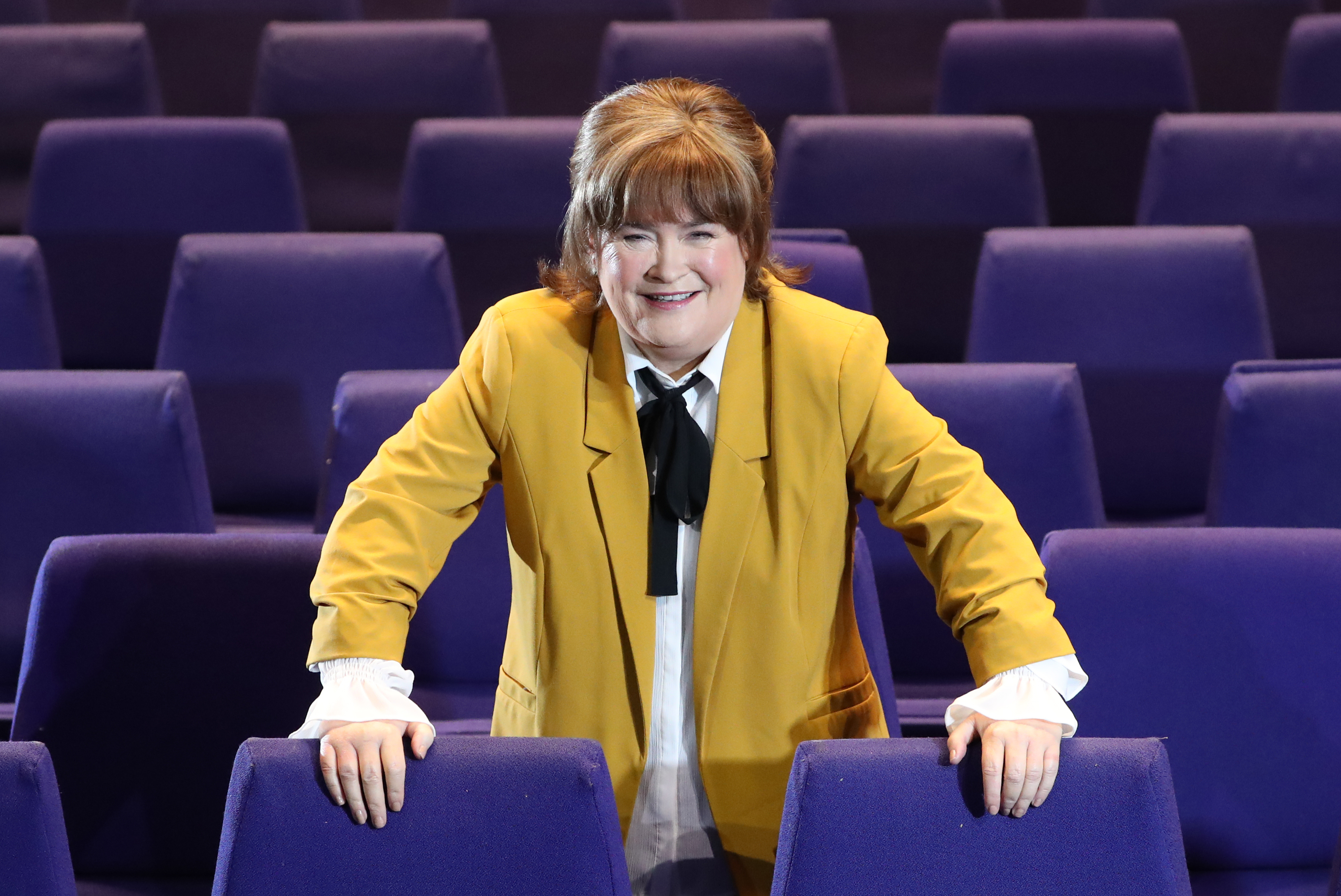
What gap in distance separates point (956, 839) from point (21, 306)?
158 centimetres

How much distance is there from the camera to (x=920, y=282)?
232cm

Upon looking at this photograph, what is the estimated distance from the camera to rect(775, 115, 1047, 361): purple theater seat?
2305mm

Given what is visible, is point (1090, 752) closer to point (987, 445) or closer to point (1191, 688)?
point (1191, 688)

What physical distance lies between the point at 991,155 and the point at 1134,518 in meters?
0.64

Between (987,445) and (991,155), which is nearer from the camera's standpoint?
(987,445)

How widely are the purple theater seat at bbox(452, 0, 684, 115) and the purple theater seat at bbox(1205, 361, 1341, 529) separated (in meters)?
1.75

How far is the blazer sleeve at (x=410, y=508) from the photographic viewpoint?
1000 mm

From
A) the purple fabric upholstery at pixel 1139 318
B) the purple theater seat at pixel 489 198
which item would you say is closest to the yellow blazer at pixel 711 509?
the purple fabric upholstery at pixel 1139 318

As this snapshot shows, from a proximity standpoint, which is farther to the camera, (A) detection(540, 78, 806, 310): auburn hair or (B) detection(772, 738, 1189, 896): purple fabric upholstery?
(A) detection(540, 78, 806, 310): auburn hair

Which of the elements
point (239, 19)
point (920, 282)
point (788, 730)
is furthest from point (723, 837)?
point (239, 19)

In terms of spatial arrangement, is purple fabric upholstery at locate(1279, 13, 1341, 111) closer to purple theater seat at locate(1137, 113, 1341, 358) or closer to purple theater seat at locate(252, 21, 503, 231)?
purple theater seat at locate(1137, 113, 1341, 358)

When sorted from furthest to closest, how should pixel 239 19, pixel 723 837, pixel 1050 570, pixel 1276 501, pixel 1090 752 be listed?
pixel 239 19 → pixel 1276 501 → pixel 1050 570 → pixel 723 837 → pixel 1090 752

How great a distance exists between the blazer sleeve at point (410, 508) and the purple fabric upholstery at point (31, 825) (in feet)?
0.59

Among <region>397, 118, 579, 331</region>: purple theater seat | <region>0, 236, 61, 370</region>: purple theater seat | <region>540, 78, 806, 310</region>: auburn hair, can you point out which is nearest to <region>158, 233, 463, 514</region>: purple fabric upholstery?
<region>0, 236, 61, 370</region>: purple theater seat
